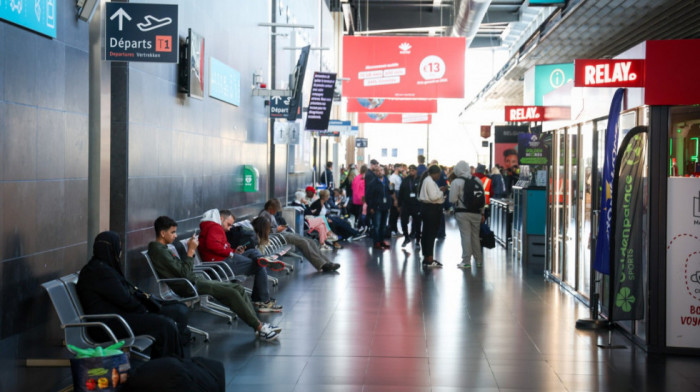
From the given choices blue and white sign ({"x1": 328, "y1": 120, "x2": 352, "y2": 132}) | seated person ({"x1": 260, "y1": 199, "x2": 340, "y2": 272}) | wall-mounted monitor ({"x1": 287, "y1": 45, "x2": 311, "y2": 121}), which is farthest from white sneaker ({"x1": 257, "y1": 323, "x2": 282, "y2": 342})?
blue and white sign ({"x1": 328, "y1": 120, "x2": 352, "y2": 132})

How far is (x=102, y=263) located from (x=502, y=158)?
2443cm

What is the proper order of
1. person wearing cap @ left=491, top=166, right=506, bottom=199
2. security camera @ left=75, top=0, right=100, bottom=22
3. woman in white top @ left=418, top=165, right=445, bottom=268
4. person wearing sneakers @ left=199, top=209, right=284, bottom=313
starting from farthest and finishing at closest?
person wearing cap @ left=491, top=166, right=506, bottom=199, woman in white top @ left=418, top=165, right=445, bottom=268, person wearing sneakers @ left=199, top=209, right=284, bottom=313, security camera @ left=75, top=0, right=100, bottom=22

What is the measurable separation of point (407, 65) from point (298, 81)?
15.4 feet

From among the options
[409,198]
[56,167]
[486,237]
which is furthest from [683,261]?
[409,198]

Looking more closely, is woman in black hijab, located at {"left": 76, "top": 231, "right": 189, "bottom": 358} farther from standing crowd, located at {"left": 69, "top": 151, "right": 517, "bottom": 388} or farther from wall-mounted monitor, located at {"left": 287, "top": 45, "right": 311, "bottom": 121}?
wall-mounted monitor, located at {"left": 287, "top": 45, "right": 311, "bottom": 121}

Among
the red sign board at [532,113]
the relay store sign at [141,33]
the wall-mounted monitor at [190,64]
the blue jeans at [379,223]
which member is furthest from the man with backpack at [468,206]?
the relay store sign at [141,33]

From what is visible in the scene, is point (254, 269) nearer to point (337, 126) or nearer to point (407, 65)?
point (407, 65)

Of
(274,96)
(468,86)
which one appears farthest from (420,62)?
(468,86)

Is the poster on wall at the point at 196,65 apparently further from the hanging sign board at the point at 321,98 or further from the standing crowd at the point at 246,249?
the hanging sign board at the point at 321,98

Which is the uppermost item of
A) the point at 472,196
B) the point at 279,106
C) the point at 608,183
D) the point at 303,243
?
the point at 279,106

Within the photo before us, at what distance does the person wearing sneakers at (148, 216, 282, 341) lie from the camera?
275 inches

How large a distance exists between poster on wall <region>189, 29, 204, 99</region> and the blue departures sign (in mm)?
3683

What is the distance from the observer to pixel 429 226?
12.7 metres

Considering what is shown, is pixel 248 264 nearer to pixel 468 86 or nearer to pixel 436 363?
pixel 436 363
